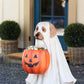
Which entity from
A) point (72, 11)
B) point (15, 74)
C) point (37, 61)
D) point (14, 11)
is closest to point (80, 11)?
point (72, 11)

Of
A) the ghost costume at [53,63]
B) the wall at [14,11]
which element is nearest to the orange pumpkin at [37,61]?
the ghost costume at [53,63]

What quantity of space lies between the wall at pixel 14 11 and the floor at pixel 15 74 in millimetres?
1397

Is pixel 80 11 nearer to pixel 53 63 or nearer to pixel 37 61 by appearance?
pixel 53 63

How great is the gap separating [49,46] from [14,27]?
12.7 feet

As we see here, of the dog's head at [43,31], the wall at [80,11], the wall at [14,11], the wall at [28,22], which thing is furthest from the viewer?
the wall at [14,11]

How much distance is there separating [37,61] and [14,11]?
15.3 feet

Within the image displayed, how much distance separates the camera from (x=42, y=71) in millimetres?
4582

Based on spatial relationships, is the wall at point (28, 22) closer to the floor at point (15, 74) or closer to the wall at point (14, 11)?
the wall at point (14, 11)

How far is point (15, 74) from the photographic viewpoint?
667 centimetres

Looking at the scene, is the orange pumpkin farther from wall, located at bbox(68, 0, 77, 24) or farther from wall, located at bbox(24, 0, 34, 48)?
wall, located at bbox(24, 0, 34, 48)

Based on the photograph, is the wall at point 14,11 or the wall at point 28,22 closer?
the wall at point 28,22

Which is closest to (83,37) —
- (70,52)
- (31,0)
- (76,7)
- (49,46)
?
(70,52)

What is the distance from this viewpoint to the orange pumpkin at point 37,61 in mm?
4527

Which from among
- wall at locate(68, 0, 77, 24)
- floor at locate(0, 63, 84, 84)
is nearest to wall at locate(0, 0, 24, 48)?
floor at locate(0, 63, 84, 84)
